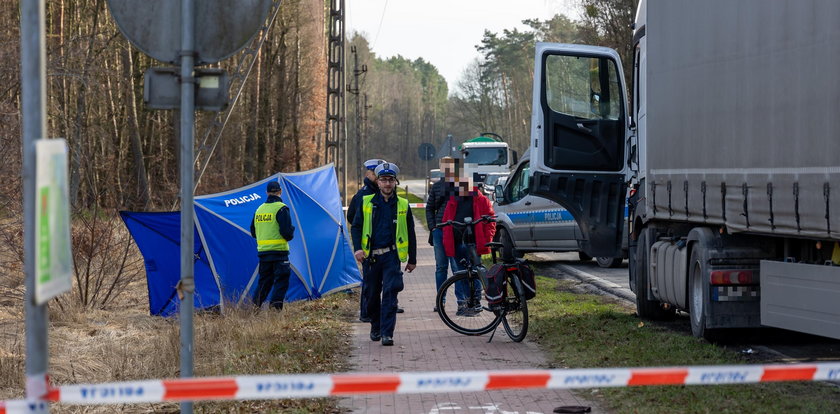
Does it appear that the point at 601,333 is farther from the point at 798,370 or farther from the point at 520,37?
the point at 520,37

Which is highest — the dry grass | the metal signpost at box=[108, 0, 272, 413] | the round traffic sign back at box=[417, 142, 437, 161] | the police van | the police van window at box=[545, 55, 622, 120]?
the round traffic sign back at box=[417, 142, 437, 161]

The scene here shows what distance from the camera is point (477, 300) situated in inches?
456

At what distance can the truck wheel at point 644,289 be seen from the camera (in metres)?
12.6

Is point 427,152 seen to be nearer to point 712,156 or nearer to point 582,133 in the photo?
point 582,133

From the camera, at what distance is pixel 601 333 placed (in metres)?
11.4

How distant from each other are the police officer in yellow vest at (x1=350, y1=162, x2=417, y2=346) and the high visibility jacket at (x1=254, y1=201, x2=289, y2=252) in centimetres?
189

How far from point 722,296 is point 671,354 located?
687mm

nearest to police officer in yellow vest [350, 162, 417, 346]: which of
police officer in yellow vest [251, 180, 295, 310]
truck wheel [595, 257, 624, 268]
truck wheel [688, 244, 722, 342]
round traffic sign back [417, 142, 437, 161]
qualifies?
police officer in yellow vest [251, 180, 295, 310]

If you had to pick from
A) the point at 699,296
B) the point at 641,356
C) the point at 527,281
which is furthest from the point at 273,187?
the point at 641,356

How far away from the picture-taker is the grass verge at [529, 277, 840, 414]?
7355 millimetres

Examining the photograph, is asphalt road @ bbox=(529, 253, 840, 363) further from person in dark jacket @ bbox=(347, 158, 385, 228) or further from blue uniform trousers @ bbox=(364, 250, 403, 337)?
Answer: person in dark jacket @ bbox=(347, 158, 385, 228)

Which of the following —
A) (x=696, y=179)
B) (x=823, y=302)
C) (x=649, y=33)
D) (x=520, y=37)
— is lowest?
(x=823, y=302)

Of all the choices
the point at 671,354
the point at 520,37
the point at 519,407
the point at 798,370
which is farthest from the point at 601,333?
the point at 520,37

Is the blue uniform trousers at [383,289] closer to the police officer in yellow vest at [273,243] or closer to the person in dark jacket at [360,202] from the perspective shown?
the person in dark jacket at [360,202]
